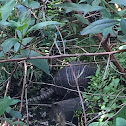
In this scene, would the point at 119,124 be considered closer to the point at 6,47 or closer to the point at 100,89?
the point at 6,47

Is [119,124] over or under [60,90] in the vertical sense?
over

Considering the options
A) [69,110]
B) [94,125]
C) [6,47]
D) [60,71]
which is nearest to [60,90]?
[60,71]

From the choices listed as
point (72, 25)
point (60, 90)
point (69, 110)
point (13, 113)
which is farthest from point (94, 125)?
point (60, 90)

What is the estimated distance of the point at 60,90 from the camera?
2600mm

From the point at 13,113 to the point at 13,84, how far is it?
70.5 inches

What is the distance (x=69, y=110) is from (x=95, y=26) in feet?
5.20

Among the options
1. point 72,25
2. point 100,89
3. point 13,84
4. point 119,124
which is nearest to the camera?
point 119,124

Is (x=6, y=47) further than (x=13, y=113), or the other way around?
(x=13, y=113)

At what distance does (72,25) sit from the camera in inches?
59.5

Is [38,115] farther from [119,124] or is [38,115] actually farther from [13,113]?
[119,124]

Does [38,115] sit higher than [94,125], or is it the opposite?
[94,125]

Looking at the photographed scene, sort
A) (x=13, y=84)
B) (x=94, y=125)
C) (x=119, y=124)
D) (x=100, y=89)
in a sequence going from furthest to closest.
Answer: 1. (x=13, y=84)
2. (x=100, y=89)
3. (x=94, y=125)
4. (x=119, y=124)

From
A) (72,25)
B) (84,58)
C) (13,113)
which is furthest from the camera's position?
(84,58)

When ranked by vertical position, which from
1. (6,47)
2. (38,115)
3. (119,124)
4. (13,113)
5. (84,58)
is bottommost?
(38,115)
